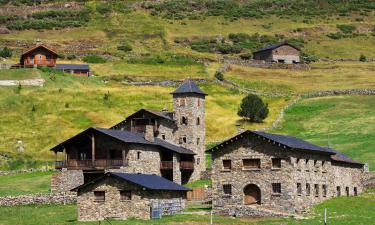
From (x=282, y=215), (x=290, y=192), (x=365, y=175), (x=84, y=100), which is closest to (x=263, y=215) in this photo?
(x=282, y=215)

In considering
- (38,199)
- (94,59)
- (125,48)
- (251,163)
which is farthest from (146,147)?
(125,48)

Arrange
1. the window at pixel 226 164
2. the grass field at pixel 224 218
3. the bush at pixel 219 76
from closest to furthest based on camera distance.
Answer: the grass field at pixel 224 218 < the window at pixel 226 164 < the bush at pixel 219 76

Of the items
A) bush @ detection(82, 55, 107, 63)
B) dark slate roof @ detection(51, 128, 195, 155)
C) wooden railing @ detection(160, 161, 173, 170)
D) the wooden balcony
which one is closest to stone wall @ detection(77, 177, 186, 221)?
dark slate roof @ detection(51, 128, 195, 155)

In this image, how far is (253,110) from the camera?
116375 millimetres

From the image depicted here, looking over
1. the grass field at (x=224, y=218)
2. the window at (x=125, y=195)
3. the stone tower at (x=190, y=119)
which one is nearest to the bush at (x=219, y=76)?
the stone tower at (x=190, y=119)

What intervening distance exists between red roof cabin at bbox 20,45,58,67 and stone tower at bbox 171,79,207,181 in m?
60.4

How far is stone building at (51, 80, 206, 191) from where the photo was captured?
8456cm

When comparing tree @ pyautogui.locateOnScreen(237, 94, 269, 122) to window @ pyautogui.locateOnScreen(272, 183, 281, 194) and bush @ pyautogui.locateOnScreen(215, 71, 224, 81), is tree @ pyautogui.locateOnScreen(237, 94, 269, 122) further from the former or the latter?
window @ pyautogui.locateOnScreen(272, 183, 281, 194)

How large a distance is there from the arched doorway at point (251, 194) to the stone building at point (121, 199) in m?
8.56

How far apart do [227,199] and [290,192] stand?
584cm

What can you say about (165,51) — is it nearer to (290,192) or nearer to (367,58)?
(367,58)

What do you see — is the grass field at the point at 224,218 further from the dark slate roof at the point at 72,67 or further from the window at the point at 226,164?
the dark slate roof at the point at 72,67

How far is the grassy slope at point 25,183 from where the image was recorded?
266 ft

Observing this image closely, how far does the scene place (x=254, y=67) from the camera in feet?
553
